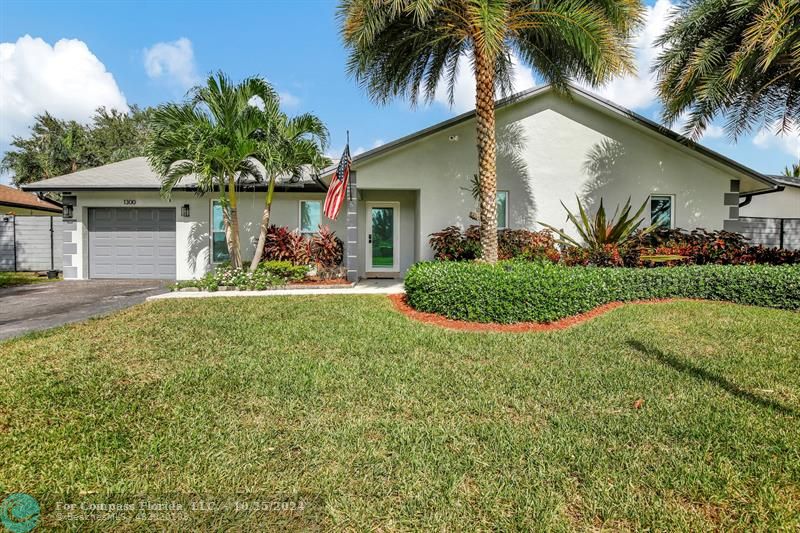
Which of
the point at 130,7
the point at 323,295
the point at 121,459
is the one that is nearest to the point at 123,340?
the point at 121,459

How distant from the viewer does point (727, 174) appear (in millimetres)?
11047

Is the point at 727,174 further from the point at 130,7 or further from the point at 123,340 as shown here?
the point at 130,7

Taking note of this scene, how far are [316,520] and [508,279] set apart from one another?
5.37 meters

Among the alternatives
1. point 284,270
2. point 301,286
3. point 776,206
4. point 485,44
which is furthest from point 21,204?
point 776,206

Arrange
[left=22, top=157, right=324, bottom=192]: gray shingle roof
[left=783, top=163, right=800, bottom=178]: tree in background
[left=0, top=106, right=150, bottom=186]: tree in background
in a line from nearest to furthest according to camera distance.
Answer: [left=22, top=157, right=324, bottom=192]: gray shingle roof → [left=783, top=163, right=800, bottom=178]: tree in background → [left=0, top=106, right=150, bottom=186]: tree in background

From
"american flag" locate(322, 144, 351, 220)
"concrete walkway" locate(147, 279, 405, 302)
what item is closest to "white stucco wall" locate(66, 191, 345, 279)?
"concrete walkway" locate(147, 279, 405, 302)

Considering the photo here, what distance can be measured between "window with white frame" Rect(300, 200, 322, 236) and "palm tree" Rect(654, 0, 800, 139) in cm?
1061

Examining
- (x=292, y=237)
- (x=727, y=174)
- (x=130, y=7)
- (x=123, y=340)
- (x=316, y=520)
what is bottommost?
(x=316, y=520)

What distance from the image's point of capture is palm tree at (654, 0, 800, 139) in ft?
25.2

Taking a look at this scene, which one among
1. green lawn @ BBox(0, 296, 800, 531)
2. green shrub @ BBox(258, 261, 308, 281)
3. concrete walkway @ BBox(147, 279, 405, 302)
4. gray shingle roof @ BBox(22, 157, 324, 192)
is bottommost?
green lawn @ BBox(0, 296, 800, 531)

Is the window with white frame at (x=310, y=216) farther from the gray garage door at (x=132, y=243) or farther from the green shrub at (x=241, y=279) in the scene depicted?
the gray garage door at (x=132, y=243)

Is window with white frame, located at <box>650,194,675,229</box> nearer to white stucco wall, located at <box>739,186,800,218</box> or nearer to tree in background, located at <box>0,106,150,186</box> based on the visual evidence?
white stucco wall, located at <box>739,186,800,218</box>

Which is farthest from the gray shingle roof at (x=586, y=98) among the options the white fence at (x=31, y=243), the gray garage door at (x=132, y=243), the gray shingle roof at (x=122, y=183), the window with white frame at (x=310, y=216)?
the white fence at (x=31, y=243)

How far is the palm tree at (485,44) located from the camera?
707cm
